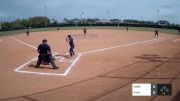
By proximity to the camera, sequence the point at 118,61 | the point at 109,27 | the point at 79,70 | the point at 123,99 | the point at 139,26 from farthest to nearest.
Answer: the point at 109,27 → the point at 139,26 → the point at 118,61 → the point at 79,70 → the point at 123,99

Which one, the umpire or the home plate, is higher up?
the umpire

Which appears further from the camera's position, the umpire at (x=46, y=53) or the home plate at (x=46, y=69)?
the umpire at (x=46, y=53)

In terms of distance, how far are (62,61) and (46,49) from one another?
3.43 metres

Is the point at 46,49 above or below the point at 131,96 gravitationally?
above

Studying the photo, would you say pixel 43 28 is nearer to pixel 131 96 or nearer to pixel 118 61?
pixel 118 61

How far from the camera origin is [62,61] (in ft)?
64.7

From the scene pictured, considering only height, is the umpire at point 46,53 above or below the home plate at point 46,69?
above

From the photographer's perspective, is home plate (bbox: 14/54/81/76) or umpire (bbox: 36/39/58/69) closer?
home plate (bbox: 14/54/81/76)

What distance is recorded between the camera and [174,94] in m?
10.9

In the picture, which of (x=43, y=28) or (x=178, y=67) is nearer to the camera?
(x=178, y=67)

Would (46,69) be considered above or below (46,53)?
below

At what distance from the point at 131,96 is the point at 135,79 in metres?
2.82

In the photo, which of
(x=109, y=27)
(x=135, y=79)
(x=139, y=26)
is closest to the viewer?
(x=135, y=79)

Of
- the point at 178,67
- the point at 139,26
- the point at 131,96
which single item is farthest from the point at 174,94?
the point at 139,26
